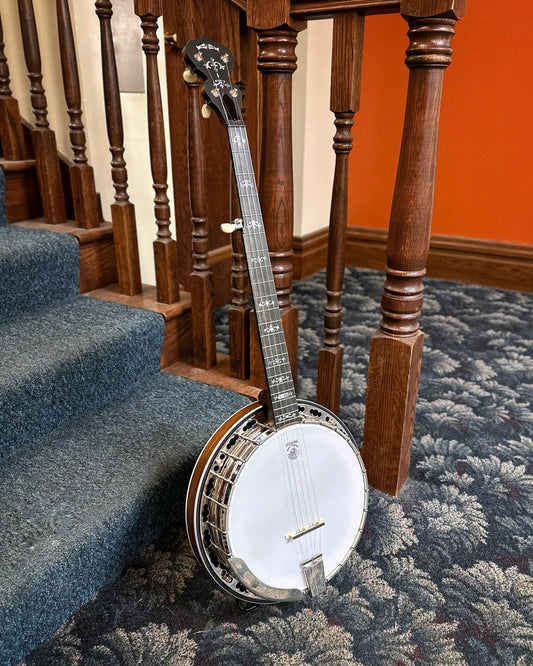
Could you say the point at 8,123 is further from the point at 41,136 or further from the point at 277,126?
the point at 277,126

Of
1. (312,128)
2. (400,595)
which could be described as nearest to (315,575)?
(400,595)

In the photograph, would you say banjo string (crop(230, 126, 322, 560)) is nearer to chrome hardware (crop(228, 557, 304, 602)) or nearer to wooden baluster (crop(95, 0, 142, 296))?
chrome hardware (crop(228, 557, 304, 602))

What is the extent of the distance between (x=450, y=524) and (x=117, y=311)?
1.06 metres

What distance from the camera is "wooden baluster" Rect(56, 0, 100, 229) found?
1563 mm

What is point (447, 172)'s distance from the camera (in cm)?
287

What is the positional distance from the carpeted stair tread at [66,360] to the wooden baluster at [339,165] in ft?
1.63

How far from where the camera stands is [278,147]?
1.24m

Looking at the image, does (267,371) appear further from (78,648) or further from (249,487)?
(78,648)

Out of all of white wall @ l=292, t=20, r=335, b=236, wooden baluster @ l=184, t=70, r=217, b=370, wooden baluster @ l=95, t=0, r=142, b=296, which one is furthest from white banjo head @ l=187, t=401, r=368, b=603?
white wall @ l=292, t=20, r=335, b=236

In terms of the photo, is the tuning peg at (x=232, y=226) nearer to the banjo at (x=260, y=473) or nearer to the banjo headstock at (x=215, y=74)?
the banjo at (x=260, y=473)

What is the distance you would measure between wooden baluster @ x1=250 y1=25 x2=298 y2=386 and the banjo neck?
22cm

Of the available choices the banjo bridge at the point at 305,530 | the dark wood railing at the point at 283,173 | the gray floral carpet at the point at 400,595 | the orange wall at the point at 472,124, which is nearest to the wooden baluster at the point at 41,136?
the dark wood railing at the point at 283,173

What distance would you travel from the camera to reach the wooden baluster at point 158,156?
1395 millimetres

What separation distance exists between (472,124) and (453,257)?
684 mm
